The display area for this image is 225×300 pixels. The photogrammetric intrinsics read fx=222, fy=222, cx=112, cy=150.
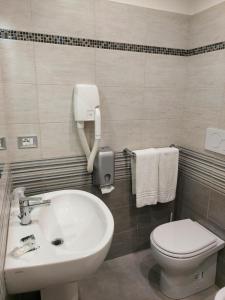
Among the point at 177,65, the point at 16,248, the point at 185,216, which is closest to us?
the point at 16,248

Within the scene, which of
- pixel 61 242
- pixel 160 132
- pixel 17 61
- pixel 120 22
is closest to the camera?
pixel 61 242

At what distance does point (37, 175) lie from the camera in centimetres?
155

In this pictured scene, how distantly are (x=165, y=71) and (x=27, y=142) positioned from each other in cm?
120

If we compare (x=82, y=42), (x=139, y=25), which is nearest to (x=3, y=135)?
(x=82, y=42)

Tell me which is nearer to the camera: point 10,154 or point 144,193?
point 10,154

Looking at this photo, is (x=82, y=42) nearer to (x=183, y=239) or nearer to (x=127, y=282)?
(x=183, y=239)

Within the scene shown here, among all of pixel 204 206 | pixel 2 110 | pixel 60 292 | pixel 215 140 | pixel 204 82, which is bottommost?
pixel 60 292

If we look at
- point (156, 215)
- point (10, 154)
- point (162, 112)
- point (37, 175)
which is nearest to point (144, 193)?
point (156, 215)

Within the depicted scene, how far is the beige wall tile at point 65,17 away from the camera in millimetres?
1333

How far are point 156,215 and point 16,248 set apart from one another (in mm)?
1426

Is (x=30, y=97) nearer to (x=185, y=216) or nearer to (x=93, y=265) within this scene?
(x=93, y=265)

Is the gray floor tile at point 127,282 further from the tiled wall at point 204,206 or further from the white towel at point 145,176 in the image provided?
the white towel at point 145,176

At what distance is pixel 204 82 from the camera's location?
172cm

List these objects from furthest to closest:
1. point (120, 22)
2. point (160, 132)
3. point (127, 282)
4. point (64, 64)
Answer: point (160, 132) < point (127, 282) < point (120, 22) < point (64, 64)
